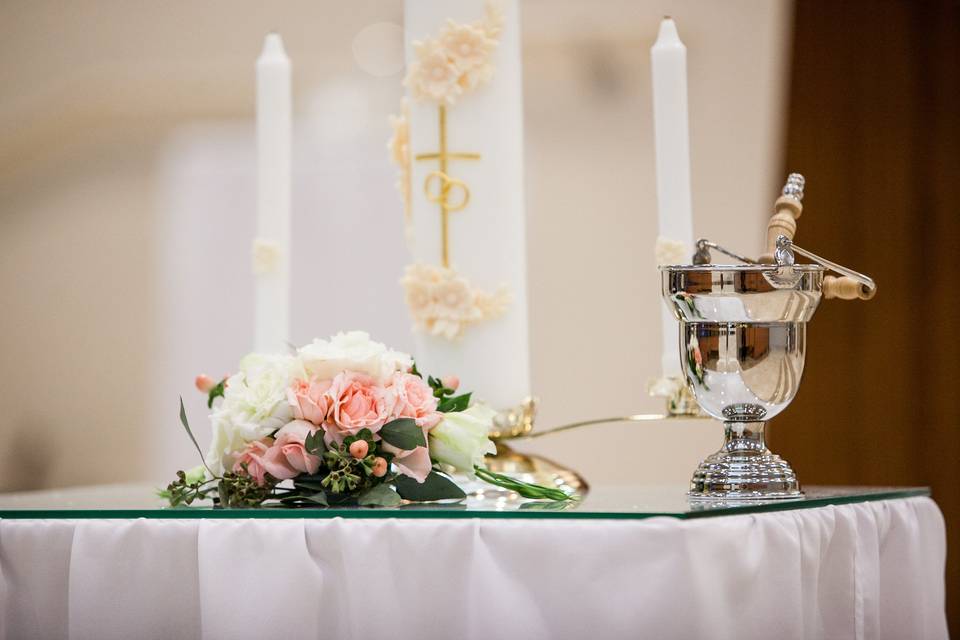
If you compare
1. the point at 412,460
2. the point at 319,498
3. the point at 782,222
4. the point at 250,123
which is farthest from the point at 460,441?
the point at 250,123

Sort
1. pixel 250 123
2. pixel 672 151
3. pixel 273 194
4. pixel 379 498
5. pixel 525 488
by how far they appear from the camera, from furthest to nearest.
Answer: pixel 250 123
pixel 273 194
pixel 672 151
pixel 525 488
pixel 379 498

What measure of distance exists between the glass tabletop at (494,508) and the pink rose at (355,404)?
0.28 feet

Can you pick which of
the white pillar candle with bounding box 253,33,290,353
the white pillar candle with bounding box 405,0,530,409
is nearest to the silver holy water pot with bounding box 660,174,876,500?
the white pillar candle with bounding box 405,0,530,409

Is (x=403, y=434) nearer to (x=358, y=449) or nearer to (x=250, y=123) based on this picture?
(x=358, y=449)

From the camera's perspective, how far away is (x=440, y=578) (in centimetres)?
101

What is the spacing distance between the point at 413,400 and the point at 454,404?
0.28 feet

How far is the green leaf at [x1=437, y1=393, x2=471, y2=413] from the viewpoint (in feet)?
4.17

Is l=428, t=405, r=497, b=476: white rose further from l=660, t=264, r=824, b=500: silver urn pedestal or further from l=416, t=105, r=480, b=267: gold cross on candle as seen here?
l=416, t=105, r=480, b=267: gold cross on candle

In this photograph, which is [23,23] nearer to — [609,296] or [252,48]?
[252,48]

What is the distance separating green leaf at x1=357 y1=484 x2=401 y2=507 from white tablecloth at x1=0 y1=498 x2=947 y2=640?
8 cm

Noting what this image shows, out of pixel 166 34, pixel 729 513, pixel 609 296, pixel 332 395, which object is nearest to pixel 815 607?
pixel 729 513

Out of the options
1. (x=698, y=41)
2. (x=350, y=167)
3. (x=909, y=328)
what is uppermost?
(x=698, y=41)

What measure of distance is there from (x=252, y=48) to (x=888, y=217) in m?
1.92

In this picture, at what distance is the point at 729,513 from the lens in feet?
3.28
